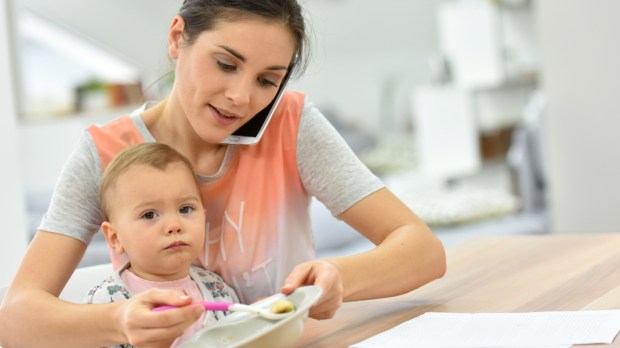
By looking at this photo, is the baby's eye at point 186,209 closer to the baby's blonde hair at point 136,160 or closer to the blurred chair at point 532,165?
the baby's blonde hair at point 136,160

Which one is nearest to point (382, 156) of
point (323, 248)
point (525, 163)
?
point (525, 163)

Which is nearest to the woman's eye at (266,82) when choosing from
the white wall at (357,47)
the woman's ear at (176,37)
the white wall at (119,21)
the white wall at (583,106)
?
the woman's ear at (176,37)

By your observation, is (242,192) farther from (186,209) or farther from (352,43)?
(352,43)

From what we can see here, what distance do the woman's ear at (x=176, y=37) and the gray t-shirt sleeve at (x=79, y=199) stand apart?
0.67ft

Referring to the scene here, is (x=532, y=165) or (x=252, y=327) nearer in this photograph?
(x=252, y=327)

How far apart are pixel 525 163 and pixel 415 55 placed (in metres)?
2.57

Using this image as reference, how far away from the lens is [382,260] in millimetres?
1452

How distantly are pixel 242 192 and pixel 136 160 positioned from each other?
23cm

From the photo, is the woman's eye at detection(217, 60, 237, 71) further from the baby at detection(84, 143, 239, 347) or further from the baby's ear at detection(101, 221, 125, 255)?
the baby's ear at detection(101, 221, 125, 255)

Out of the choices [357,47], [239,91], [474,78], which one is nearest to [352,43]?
[357,47]

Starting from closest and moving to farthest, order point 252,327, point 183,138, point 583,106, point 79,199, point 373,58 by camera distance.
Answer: point 252,327, point 79,199, point 183,138, point 583,106, point 373,58

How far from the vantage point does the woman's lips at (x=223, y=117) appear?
144cm

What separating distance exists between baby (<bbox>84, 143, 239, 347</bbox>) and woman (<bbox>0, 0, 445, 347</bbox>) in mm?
76

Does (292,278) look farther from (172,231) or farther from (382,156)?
(382,156)
